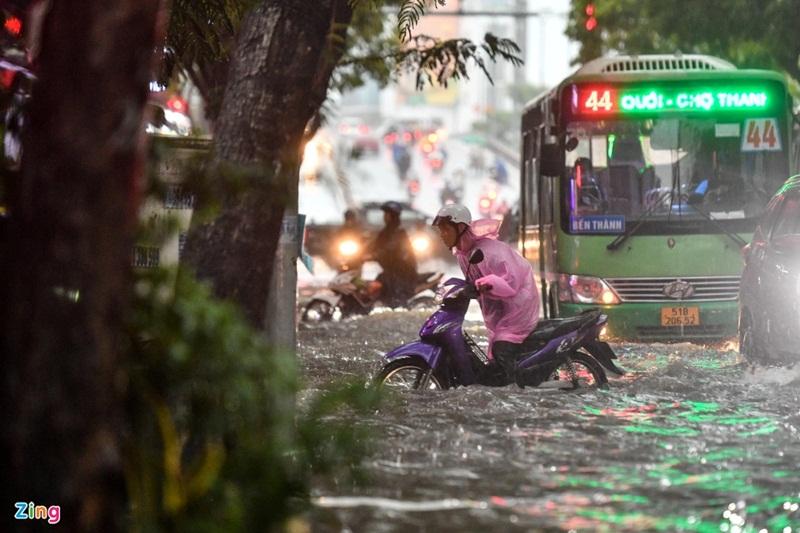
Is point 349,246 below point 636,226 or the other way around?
Answer: below

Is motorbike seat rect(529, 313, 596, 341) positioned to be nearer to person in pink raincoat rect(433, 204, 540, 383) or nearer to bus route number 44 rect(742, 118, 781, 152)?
person in pink raincoat rect(433, 204, 540, 383)

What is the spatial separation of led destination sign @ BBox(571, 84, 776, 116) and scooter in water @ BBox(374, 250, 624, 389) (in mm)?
4799

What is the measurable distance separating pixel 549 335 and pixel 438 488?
3.65 meters

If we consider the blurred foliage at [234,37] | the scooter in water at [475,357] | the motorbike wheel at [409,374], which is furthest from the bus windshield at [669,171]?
the motorbike wheel at [409,374]

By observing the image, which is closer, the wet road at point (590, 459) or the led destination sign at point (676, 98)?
the wet road at point (590, 459)

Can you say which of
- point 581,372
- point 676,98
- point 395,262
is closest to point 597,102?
point 676,98

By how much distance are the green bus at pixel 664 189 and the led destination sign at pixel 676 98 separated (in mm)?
10

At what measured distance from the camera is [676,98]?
16141 millimetres

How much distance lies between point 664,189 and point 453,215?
5224 mm

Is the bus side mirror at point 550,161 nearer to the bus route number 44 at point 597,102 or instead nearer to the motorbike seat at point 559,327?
the bus route number 44 at point 597,102

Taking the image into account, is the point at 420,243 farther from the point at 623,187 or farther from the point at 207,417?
the point at 207,417

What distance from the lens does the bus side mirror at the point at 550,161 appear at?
15461mm

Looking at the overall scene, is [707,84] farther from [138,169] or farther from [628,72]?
[138,169]

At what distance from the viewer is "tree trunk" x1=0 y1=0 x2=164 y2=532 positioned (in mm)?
4906
